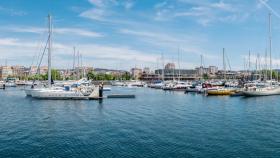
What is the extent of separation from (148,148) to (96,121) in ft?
54.0

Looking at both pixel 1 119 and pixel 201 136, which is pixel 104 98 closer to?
pixel 1 119

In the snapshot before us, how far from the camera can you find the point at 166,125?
40.2 metres

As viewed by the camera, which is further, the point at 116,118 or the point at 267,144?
the point at 116,118

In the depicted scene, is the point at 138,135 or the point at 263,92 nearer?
the point at 138,135

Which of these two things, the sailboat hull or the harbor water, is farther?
the sailboat hull

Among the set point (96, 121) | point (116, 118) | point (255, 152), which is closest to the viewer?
point (255, 152)

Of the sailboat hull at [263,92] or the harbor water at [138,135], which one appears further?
the sailboat hull at [263,92]

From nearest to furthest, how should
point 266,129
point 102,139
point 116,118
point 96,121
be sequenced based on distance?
point 102,139, point 266,129, point 96,121, point 116,118

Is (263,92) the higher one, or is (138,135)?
(263,92)

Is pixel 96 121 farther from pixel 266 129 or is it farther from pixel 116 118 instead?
pixel 266 129

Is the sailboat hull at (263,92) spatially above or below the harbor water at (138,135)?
above

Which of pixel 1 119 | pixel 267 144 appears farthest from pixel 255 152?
pixel 1 119

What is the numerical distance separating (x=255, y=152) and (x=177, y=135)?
8.88 metres

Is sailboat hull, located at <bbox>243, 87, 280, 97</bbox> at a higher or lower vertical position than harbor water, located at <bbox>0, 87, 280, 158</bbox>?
higher
